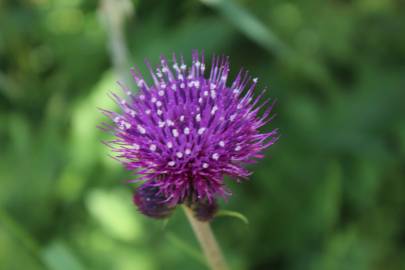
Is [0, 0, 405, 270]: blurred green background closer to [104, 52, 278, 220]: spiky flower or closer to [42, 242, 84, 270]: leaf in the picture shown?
[42, 242, 84, 270]: leaf

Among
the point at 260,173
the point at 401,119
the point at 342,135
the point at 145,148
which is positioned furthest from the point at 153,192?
the point at 401,119

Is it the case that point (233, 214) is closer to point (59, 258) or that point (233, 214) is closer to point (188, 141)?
point (188, 141)

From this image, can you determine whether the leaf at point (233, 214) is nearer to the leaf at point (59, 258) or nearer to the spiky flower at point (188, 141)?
the spiky flower at point (188, 141)

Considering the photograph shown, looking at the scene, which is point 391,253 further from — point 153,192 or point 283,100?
point 153,192

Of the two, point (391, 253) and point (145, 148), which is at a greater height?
point (391, 253)

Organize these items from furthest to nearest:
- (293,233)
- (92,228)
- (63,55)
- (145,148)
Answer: (63,55) < (293,233) < (92,228) < (145,148)

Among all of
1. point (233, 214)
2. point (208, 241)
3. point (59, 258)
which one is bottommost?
point (59, 258)

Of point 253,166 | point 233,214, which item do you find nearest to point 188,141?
point 233,214
